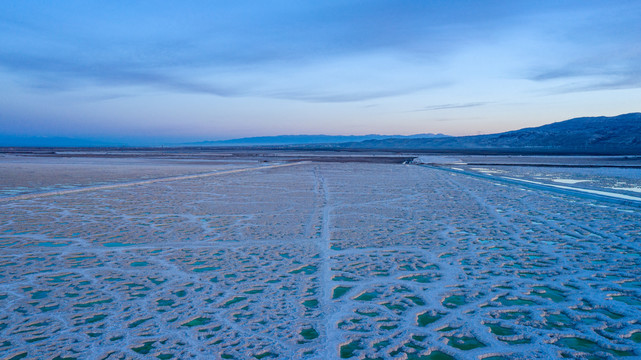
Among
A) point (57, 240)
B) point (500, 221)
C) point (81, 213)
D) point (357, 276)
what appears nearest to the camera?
point (357, 276)

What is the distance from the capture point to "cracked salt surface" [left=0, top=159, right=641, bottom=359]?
2.77 m

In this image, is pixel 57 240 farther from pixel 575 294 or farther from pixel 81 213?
pixel 575 294

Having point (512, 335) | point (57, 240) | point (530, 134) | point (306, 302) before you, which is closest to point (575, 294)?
A: point (512, 335)

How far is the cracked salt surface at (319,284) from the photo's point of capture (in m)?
2.77

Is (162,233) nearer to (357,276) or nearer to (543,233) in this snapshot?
(357,276)

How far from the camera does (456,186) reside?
12.3m

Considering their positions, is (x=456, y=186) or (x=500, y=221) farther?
(x=456, y=186)

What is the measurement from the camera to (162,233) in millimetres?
5887

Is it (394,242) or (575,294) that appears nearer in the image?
(575,294)

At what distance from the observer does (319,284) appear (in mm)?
3875

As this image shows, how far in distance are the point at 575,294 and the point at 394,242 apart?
2246 mm

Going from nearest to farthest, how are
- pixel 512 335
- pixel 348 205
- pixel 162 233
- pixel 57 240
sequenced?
pixel 512 335 → pixel 57 240 → pixel 162 233 → pixel 348 205

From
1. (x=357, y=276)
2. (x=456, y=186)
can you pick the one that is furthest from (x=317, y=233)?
(x=456, y=186)

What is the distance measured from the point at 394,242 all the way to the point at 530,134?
13148cm
